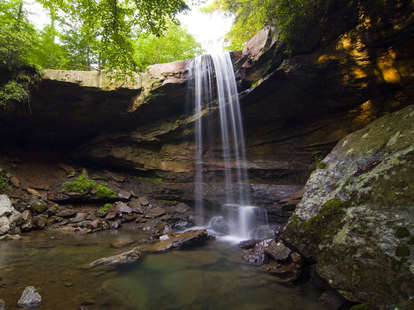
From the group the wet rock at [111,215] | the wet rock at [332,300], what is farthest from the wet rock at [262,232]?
the wet rock at [111,215]

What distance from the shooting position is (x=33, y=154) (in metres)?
12.1

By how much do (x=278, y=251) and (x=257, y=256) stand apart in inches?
26.5

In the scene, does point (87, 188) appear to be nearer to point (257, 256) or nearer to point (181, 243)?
point (181, 243)

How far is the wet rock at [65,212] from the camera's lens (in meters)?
8.70

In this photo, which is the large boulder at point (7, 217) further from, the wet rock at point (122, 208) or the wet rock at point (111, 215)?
the wet rock at point (122, 208)

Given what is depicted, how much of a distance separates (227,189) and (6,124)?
12292 millimetres

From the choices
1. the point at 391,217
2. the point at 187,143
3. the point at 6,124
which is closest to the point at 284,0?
the point at 391,217

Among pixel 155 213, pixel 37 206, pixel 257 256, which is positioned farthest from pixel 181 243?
pixel 37 206

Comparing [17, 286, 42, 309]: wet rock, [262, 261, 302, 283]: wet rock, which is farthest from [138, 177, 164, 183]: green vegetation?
[17, 286, 42, 309]: wet rock

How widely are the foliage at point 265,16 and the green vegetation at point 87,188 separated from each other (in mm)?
10091

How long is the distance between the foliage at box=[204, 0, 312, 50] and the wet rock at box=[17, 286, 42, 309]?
27.8 ft

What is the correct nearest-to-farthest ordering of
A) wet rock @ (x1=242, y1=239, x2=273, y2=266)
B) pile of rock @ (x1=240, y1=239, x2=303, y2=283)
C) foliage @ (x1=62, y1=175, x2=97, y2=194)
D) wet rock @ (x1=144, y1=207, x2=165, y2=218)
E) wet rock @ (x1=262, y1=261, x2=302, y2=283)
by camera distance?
wet rock @ (x1=262, y1=261, x2=302, y2=283)
pile of rock @ (x1=240, y1=239, x2=303, y2=283)
wet rock @ (x1=242, y1=239, x2=273, y2=266)
wet rock @ (x1=144, y1=207, x2=165, y2=218)
foliage @ (x1=62, y1=175, x2=97, y2=194)

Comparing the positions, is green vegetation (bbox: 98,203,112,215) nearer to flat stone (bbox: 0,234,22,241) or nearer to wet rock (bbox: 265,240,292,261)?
flat stone (bbox: 0,234,22,241)

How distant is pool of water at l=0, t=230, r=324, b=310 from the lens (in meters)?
2.96
